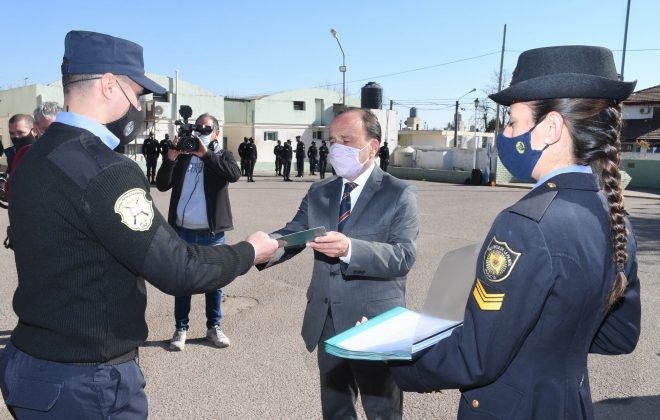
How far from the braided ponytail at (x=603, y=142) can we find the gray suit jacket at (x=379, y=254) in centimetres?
130

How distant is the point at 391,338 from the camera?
1628mm

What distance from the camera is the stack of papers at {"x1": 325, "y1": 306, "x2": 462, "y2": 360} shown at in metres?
1.54

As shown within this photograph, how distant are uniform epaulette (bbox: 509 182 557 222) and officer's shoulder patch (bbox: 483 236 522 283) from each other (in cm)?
10

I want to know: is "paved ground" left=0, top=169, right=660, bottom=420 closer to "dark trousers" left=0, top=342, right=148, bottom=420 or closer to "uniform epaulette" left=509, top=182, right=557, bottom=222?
"dark trousers" left=0, top=342, right=148, bottom=420

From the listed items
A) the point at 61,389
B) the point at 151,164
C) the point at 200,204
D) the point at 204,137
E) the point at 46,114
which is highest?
the point at 46,114

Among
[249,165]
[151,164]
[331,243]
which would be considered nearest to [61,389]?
[331,243]

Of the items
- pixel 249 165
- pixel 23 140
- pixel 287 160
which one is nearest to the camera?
pixel 23 140

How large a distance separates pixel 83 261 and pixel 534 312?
1.38 m

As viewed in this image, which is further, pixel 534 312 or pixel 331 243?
pixel 331 243

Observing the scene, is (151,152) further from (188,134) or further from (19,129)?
(188,134)

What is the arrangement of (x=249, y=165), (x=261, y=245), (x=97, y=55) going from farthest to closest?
(x=249, y=165) < (x=261, y=245) < (x=97, y=55)

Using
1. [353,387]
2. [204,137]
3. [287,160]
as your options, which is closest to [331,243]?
[353,387]

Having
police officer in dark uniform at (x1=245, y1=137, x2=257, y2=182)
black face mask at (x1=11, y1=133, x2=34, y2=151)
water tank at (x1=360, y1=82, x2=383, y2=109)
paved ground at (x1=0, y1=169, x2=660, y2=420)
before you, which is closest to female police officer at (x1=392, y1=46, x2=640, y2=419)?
paved ground at (x1=0, y1=169, x2=660, y2=420)

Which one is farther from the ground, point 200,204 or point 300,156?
point 200,204
